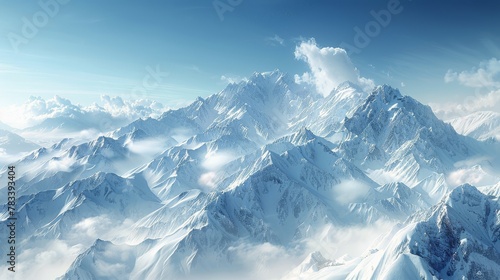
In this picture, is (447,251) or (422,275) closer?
(422,275)

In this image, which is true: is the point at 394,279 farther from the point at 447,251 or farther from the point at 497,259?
the point at 497,259

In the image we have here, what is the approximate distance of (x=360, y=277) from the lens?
198 m

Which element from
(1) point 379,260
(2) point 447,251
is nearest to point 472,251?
(2) point 447,251

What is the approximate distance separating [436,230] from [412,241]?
16.5 m

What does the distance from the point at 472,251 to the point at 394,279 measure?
47049mm

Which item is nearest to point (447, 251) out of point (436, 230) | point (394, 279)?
point (436, 230)

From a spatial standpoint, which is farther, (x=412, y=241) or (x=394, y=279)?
(x=412, y=241)

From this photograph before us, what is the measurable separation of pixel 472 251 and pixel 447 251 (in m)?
11.5

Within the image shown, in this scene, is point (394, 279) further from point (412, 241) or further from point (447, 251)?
point (447, 251)

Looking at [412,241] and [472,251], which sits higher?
[412,241]

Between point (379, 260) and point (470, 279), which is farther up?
point (379, 260)

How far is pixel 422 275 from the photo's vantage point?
181250 mm

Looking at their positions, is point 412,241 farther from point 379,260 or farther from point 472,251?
point 472,251

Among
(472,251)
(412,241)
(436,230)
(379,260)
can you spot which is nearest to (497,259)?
(472,251)
